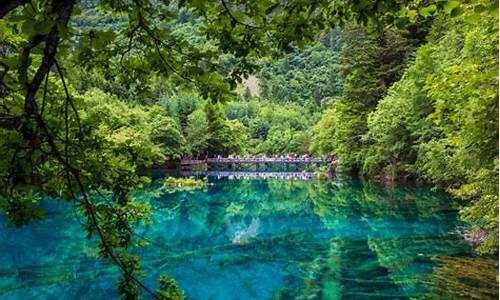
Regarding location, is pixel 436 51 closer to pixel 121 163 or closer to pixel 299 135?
pixel 121 163

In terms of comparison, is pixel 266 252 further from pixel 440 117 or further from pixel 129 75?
pixel 129 75

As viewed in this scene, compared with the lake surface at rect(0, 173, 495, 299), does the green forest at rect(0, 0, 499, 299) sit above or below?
above

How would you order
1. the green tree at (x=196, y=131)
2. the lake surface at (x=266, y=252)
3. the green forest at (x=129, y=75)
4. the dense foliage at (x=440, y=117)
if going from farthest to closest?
the green tree at (x=196, y=131), the lake surface at (x=266, y=252), the dense foliage at (x=440, y=117), the green forest at (x=129, y=75)

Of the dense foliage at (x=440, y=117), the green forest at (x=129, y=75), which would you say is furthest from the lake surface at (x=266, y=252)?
the green forest at (x=129, y=75)

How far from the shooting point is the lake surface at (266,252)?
959 centimetres

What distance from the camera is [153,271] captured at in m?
10.8

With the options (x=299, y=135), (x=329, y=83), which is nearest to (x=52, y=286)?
→ (x=299, y=135)

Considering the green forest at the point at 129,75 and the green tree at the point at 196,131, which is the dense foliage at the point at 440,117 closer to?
the green forest at the point at 129,75

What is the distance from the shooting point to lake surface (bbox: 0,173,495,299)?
9.59 meters

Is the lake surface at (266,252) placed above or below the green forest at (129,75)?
below

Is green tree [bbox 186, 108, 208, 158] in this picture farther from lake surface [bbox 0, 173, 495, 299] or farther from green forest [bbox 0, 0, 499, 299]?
green forest [bbox 0, 0, 499, 299]

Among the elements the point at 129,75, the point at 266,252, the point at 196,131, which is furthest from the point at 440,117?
the point at 196,131

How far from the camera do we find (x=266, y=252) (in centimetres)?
1305

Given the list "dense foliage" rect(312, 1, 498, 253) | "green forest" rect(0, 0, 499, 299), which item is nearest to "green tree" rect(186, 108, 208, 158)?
"dense foliage" rect(312, 1, 498, 253)
